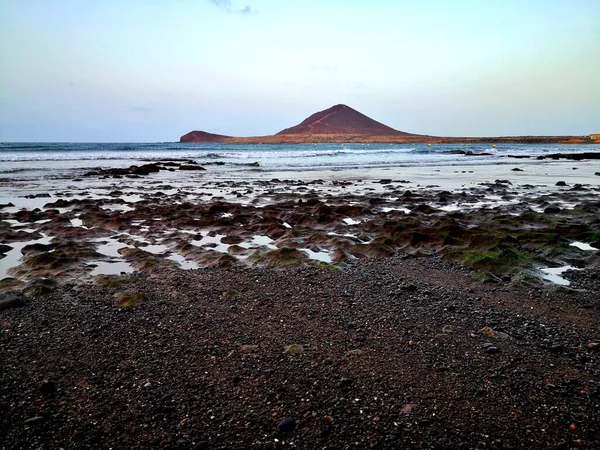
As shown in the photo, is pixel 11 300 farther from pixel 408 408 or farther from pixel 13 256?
pixel 408 408

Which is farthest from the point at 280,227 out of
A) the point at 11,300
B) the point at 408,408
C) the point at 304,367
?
the point at 408,408

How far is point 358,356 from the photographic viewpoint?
4473 millimetres

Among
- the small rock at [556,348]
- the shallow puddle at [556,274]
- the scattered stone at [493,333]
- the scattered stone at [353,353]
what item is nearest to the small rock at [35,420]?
the scattered stone at [353,353]

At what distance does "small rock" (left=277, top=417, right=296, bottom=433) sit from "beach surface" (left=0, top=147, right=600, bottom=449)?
12mm

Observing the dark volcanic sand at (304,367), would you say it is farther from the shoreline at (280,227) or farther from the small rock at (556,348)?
the shoreline at (280,227)

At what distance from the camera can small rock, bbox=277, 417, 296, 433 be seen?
3332mm

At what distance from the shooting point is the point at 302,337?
4.93 metres

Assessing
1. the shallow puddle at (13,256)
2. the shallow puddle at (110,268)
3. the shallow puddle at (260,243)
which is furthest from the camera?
the shallow puddle at (260,243)

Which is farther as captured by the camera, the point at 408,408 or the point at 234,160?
the point at 234,160

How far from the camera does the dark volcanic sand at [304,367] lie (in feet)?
10.9

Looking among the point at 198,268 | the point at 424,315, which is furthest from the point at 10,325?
the point at 424,315

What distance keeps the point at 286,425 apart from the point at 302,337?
1593mm

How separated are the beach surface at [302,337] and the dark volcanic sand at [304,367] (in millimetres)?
19

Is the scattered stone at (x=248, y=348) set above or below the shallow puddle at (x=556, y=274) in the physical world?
above
